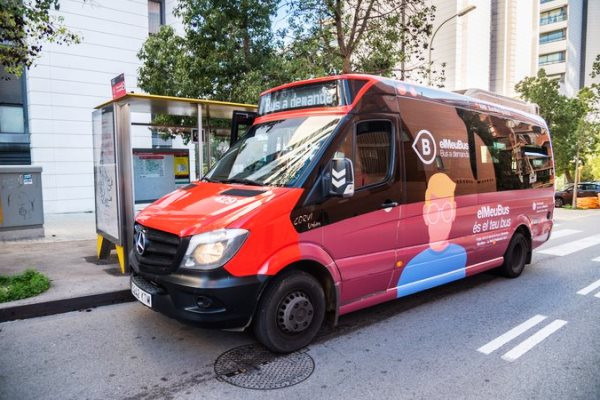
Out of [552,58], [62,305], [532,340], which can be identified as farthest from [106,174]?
[552,58]

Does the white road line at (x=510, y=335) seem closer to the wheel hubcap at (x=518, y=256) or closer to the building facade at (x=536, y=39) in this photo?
the wheel hubcap at (x=518, y=256)

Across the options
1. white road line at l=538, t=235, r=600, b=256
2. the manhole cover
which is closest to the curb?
the manhole cover

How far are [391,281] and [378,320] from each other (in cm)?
49

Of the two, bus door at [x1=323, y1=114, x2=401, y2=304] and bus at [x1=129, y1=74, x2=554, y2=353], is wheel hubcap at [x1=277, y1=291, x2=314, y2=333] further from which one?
bus door at [x1=323, y1=114, x2=401, y2=304]

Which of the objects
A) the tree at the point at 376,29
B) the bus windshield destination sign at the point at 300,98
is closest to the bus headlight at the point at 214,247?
the bus windshield destination sign at the point at 300,98

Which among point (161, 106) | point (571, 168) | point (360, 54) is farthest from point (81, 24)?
point (571, 168)

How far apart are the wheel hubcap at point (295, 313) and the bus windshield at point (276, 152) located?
1.05 m

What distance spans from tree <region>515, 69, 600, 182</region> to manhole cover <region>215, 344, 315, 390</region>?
88.2ft

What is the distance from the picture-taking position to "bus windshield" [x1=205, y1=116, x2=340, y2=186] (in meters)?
4.33

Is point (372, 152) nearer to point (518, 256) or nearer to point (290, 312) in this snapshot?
point (290, 312)

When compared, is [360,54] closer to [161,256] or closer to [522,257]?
[522,257]

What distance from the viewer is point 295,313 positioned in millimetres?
4059

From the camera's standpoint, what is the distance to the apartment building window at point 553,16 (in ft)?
197

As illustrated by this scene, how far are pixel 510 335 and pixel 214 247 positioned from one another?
128 inches
